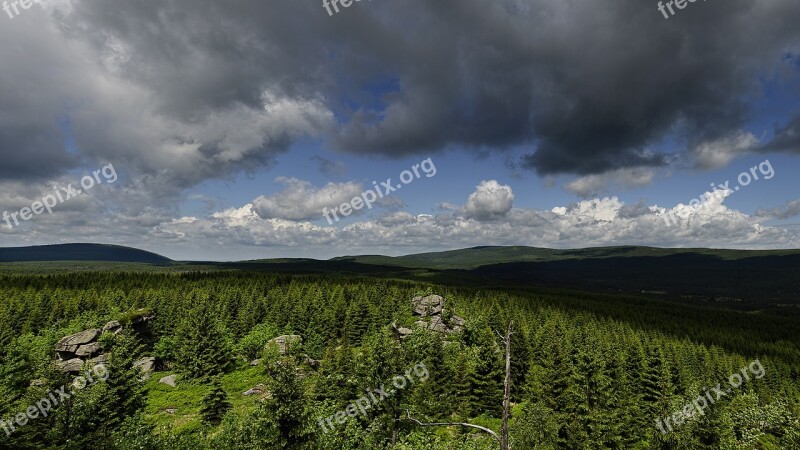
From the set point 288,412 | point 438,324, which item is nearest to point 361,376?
point 288,412

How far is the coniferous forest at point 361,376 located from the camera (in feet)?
97.4

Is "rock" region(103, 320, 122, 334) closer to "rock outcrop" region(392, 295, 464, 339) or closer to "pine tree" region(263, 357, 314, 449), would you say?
"rock outcrop" region(392, 295, 464, 339)

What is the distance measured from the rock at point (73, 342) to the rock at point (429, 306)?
81.7m

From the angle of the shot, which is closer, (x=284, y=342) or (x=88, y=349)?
(x=88, y=349)

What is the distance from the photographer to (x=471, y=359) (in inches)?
2512

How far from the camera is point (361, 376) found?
120 ft

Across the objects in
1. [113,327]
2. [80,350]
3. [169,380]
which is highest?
[113,327]

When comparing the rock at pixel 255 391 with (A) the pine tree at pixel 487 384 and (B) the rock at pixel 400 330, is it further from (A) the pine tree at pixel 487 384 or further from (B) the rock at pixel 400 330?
(B) the rock at pixel 400 330

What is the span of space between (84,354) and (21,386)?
1147 centimetres

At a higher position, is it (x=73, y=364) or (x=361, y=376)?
(x=361, y=376)

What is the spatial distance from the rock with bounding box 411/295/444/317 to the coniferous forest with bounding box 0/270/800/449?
7.86 feet

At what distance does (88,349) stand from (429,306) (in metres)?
84.3

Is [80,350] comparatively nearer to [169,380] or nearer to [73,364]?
[73,364]

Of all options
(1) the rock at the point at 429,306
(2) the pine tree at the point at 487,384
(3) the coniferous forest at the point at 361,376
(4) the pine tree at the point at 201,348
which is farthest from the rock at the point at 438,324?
(4) the pine tree at the point at 201,348
